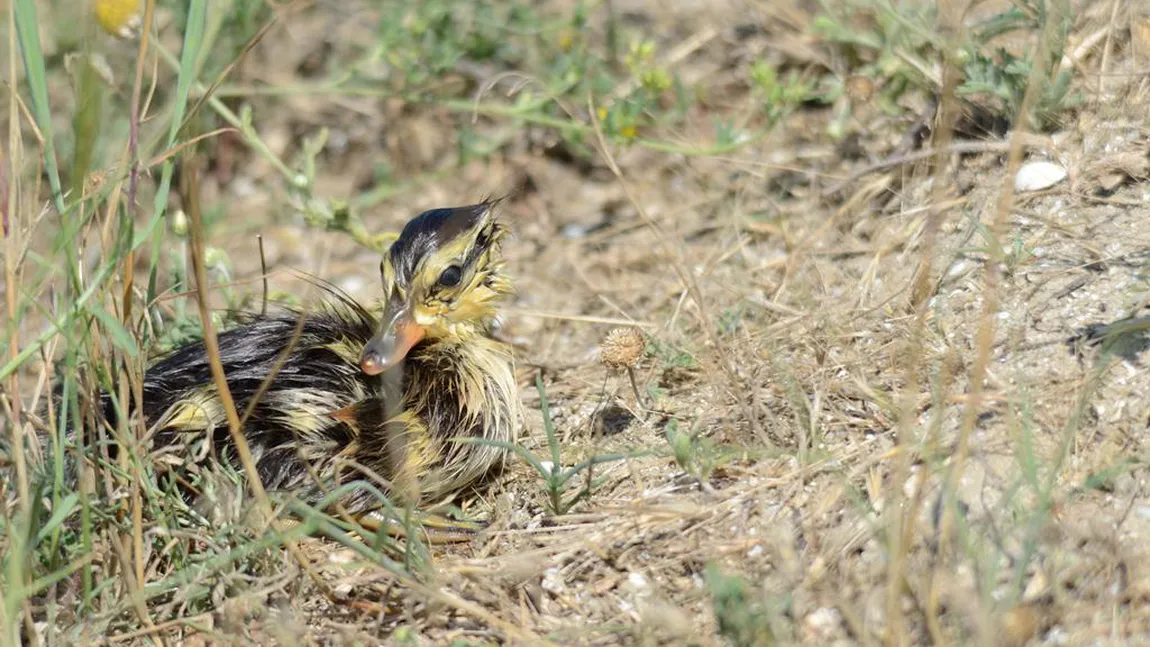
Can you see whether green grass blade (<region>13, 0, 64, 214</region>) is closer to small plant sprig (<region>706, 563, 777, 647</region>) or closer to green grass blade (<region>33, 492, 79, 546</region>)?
green grass blade (<region>33, 492, 79, 546</region>)

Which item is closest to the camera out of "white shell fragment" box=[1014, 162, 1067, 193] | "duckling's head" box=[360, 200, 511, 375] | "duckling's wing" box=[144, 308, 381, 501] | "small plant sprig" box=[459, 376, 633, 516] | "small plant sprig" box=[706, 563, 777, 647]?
"small plant sprig" box=[706, 563, 777, 647]

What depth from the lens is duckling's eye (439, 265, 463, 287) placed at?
11.2 ft

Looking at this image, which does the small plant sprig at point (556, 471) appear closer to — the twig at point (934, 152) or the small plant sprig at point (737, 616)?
the small plant sprig at point (737, 616)

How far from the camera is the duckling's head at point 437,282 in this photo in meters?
3.33

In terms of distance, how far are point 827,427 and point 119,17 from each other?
210 centimetres

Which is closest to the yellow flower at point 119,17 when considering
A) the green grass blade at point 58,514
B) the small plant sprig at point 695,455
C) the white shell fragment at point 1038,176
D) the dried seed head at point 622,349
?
the green grass blade at point 58,514

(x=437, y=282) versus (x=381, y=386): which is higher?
(x=437, y=282)

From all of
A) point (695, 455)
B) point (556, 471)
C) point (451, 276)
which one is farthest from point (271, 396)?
point (695, 455)

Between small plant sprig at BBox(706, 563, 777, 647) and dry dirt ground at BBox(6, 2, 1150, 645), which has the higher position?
small plant sprig at BBox(706, 563, 777, 647)

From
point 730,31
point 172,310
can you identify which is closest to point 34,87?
point 172,310

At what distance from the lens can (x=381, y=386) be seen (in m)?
3.31

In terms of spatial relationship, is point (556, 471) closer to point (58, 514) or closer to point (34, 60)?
point (58, 514)

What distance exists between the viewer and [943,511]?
8.21 feet

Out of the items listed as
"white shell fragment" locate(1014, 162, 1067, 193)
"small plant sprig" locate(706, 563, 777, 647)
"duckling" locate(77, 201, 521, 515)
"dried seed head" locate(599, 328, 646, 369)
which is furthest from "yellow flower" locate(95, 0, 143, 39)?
"white shell fragment" locate(1014, 162, 1067, 193)
